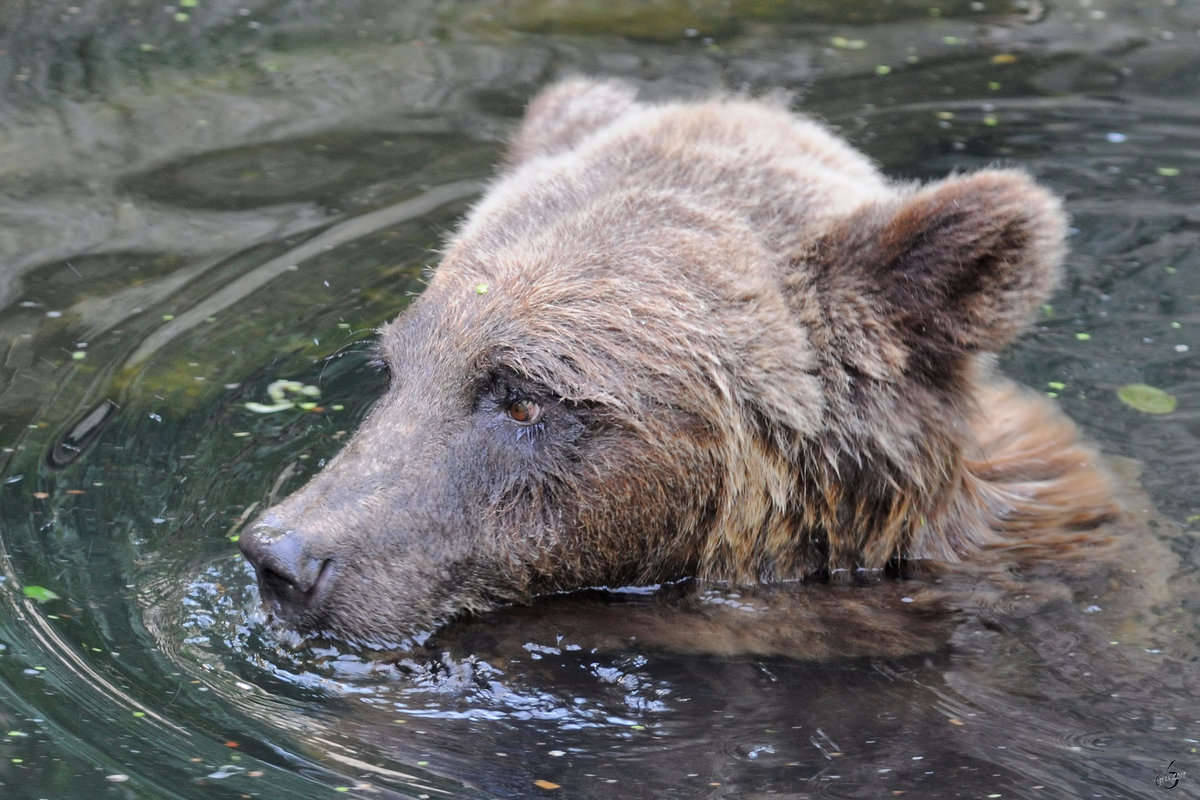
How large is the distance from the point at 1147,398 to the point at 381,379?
3.81 metres

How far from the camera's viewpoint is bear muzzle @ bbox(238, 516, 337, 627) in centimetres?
484

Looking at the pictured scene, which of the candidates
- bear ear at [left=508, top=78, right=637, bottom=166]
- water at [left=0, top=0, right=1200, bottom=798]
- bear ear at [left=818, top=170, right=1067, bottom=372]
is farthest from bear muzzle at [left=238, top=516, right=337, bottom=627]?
bear ear at [left=508, top=78, right=637, bottom=166]

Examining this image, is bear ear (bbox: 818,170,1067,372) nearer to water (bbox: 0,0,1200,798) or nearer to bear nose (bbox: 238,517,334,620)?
water (bbox: 0,0,1200,798)

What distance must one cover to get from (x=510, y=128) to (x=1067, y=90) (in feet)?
13.6

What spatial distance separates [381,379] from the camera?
23.5 ft

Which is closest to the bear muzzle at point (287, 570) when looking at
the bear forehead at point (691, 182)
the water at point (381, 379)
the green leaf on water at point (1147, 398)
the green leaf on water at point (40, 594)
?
the water at point (381, 379)

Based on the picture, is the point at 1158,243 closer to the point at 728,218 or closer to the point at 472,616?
the point at 728,218

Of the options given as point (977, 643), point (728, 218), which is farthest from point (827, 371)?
point (977, 643)

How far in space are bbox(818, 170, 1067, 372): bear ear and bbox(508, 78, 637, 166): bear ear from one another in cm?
170

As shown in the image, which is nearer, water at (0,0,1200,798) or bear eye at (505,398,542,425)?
water at (0,0,1200,798)

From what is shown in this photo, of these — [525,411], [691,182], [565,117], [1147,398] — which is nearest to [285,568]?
[525,411]

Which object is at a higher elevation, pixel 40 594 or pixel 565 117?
pixel 565 117
